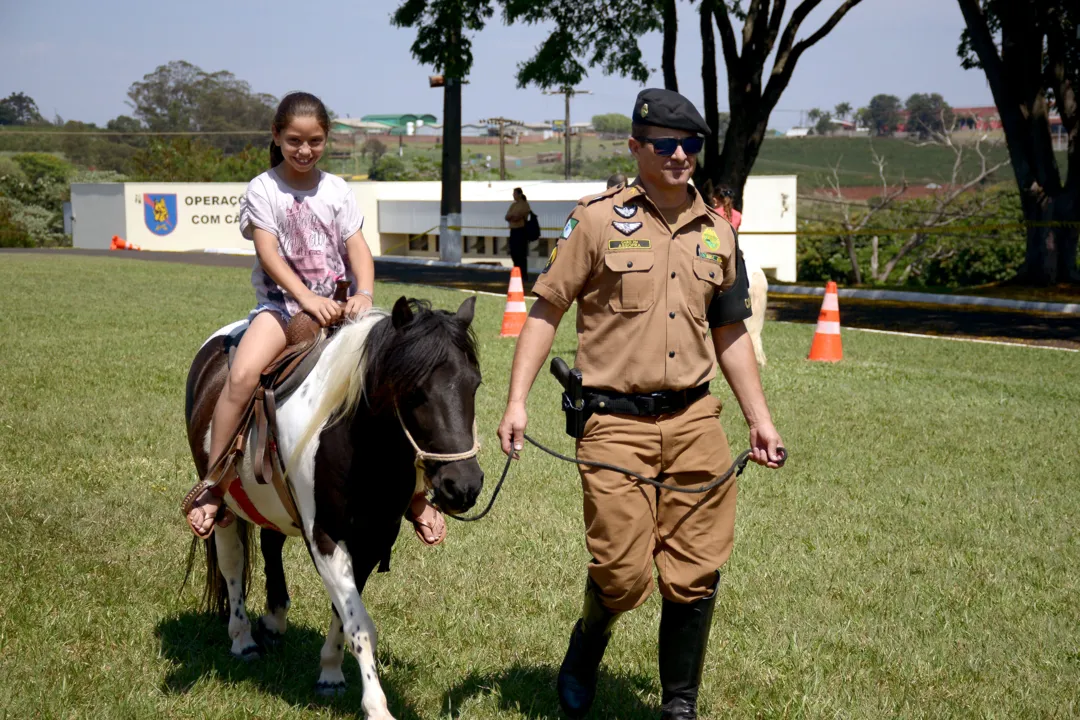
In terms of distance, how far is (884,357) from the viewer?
617 inches

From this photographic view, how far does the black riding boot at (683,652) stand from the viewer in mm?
4242

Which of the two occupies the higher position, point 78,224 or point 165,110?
point 165,110

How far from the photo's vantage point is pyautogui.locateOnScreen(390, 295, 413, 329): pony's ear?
4.11 m

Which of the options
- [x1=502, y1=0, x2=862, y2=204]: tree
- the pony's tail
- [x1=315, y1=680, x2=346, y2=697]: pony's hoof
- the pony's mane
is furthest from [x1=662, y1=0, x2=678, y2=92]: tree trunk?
[x1=315, y1=680, x2=346, y2=697]: pony's hoof

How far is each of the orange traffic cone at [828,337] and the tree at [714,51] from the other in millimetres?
10254

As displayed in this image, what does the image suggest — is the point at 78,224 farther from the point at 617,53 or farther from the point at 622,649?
the point at 622,649

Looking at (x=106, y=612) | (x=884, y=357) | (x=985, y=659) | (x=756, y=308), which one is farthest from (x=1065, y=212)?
(x=106, y=612)

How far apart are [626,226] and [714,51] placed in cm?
2356

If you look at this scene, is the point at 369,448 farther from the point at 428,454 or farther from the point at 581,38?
the point at 581,38

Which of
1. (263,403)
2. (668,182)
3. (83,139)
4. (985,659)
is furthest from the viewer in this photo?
(83,139)

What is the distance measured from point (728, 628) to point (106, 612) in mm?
3046

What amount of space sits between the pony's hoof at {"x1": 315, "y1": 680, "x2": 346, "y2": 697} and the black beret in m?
2.58

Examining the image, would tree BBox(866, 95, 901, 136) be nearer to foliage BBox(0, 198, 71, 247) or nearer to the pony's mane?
foliage BBox(0, 198, 71, 247)

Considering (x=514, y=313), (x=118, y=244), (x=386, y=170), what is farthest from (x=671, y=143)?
(x=386, y=170)
